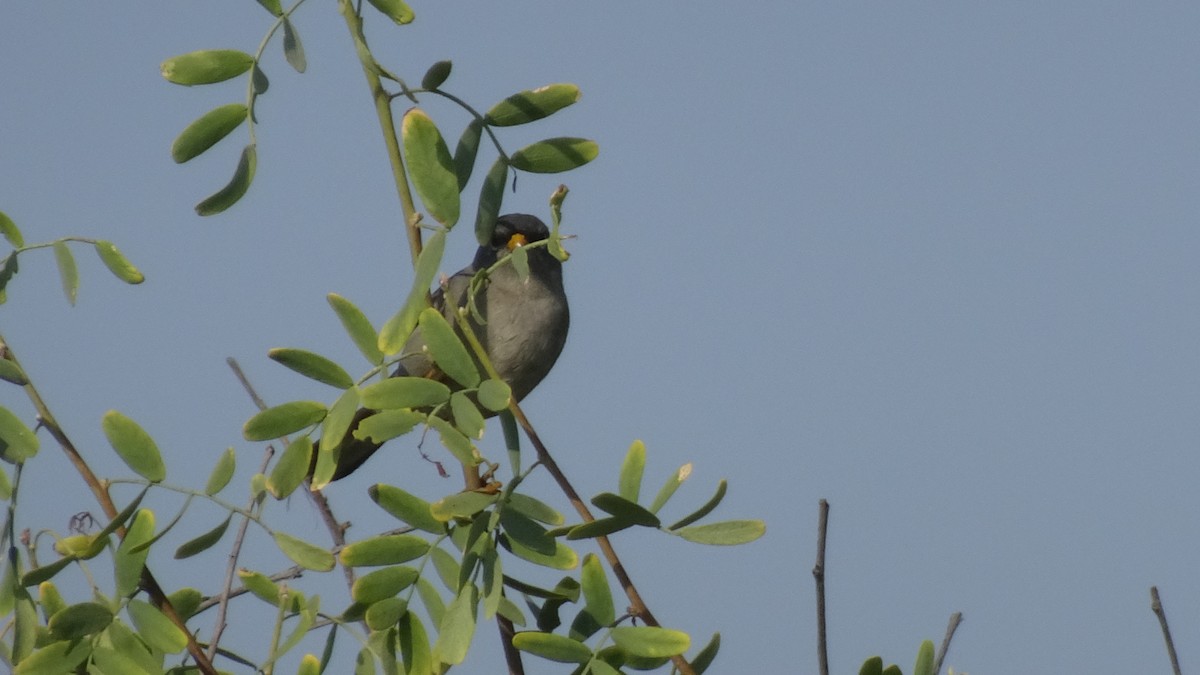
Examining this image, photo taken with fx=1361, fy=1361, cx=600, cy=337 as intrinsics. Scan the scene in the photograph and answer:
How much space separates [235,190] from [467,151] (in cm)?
35

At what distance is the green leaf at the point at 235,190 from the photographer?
1962mm

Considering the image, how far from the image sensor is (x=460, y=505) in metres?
1.72

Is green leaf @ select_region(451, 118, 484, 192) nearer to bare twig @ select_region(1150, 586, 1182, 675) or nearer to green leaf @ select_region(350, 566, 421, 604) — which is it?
green leaf @ select_region(350, 566, 421, 604)

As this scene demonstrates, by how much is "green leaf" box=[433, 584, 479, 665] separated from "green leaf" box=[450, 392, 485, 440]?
200 millimetres

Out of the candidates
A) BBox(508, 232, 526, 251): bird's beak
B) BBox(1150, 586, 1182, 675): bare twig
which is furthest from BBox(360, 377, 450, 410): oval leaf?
BBox(508, 232, 526, 251): bird's beak

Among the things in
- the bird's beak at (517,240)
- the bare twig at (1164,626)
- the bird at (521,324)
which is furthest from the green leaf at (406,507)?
the bird's beak at (517,240)

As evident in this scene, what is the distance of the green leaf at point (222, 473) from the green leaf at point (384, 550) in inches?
7.6

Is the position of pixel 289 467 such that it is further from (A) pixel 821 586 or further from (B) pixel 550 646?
(A) pixel 821 586

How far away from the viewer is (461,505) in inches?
67.7

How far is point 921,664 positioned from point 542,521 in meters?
0.51

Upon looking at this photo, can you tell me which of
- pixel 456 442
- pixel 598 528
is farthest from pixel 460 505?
pixel 598 528

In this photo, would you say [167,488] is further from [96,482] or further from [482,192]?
[482,192]

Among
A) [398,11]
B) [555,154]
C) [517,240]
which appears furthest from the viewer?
[517,240]

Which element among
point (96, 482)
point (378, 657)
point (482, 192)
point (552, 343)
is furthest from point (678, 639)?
point (552, 343)
